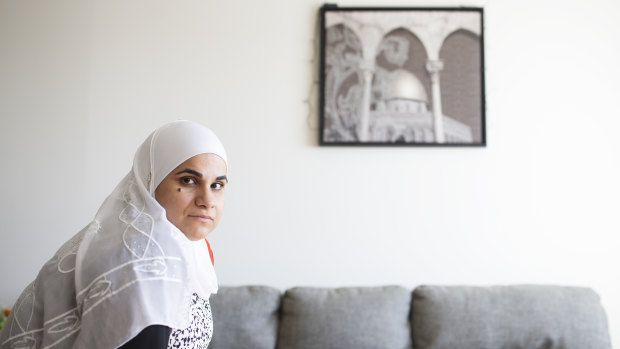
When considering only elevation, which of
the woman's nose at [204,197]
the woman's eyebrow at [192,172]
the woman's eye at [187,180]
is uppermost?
the woman's eyebrow at [192,172]

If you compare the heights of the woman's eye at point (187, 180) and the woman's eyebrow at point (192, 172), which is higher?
the woman's eyebrow at point (192, 172)

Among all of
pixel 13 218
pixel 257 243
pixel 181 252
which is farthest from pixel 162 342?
pixel 13 218

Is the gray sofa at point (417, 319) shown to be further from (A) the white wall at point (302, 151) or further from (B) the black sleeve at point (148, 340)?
(B) the black sleeve at point (148, 340)

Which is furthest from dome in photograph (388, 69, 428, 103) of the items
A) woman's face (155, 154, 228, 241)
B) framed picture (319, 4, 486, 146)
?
woman's face (155, 154, 228, 241)

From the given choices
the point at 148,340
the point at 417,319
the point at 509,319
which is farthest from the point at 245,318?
the point at 148,340

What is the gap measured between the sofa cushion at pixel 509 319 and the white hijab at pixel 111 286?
1.31 metres

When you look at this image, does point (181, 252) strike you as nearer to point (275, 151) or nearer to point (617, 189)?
point (275, 151)

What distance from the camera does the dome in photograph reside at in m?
2.42

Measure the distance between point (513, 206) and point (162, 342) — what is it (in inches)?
74.2

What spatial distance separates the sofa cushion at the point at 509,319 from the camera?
2.03m

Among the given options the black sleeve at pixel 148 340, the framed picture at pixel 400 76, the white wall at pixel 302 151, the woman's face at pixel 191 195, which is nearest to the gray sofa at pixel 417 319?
the white wall at pixel 302 151

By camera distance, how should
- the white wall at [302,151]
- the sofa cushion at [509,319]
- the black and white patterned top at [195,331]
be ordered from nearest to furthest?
the black and white patterned top at [195,331]
the sofa cushion at [509,319]
the white wall at [302,151]

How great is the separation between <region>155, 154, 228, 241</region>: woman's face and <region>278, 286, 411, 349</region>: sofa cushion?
0.99 meters

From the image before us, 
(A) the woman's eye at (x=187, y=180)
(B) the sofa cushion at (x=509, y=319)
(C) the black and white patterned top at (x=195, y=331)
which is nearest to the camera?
(C) the black and white patterned top at (x=195, y=331)
